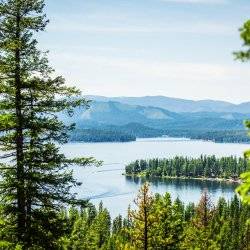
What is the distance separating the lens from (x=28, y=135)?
21094mm

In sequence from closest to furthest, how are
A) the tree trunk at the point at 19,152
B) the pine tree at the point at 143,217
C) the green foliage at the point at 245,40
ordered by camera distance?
the green foliage at the point at 245,40 → the tree trunk at the point at 19,152 → the pine tree at the point at 143,217

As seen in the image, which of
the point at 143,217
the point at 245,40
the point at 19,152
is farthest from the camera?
the point at 143,217

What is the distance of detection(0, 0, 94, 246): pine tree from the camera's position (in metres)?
20.5

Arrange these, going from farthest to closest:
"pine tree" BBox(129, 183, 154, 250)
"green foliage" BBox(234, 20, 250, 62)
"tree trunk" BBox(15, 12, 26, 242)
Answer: "pine tree" BBox(129, 183, 154, 250) → "tree trunk" BBox(15, 12, 26, 242) → "green foliage" BBox(234, 20, 250, 62)

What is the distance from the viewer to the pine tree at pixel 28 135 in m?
20.5

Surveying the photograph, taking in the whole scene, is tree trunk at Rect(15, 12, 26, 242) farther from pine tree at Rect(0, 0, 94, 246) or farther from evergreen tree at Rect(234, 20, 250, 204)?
evergreen tree at Rect(234, 20, 250, 204)

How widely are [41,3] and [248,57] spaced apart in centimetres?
1308

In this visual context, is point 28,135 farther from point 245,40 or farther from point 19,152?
point 245,40

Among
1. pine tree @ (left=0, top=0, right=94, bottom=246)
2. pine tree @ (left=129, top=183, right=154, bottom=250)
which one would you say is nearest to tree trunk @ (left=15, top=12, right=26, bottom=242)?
pine tree @ (left=0, top=0, right=94, bottom=246)

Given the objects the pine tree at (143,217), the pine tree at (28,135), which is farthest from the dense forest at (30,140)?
the pine tree at (143,217)

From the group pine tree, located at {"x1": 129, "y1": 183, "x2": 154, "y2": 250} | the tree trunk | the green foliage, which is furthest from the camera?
pine tree, located at {"x1": 129, "y1": 183, "x2": 154, "y2": 250}

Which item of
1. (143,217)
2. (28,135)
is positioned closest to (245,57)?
(28,135)

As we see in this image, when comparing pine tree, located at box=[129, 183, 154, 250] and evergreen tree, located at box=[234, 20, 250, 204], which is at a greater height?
evergreen tree, located at box=[234, 20, 250, 204]

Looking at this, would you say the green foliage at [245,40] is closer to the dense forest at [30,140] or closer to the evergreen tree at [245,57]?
the evergreen tree at [245,57]
